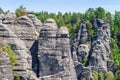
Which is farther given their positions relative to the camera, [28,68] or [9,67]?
[28,68]

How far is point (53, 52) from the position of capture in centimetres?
8281

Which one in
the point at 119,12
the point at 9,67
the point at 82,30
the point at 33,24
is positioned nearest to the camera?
the point at 9,67

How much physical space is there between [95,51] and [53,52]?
48.0 metres

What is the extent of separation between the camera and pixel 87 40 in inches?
5541

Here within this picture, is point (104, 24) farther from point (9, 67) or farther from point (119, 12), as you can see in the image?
point (9, 67)

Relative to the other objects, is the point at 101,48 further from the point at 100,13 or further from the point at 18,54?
the point at 18,54

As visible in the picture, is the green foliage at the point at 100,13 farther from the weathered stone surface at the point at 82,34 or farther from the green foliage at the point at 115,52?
the green foliage at the point at 115,52

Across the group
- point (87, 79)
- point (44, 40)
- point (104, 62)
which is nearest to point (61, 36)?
point (44, 40)

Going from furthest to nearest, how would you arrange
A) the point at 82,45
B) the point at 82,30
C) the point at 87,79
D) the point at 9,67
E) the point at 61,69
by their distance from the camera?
the point at 82,30, the point at 82,45, the point at 87,79, the point at 61,69, the point at 9,67

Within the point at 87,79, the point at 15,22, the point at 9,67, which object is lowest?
the point at 87,79

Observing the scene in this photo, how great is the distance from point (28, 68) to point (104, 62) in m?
58.1

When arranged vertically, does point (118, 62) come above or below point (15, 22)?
below

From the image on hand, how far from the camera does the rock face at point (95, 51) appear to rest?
120 meters

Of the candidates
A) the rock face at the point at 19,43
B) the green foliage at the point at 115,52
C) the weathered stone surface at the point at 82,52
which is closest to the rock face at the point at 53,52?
the rock face at the point at 19,43
